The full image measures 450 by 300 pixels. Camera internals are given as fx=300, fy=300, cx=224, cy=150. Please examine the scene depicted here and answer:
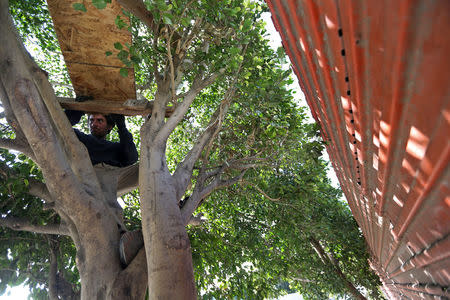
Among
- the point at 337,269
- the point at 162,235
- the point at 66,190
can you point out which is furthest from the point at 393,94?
the point at 337,269

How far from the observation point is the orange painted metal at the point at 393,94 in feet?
2.99

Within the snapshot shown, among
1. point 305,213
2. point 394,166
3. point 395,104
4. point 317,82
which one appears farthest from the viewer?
point 305,213

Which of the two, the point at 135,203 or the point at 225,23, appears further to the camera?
the point at 135,203

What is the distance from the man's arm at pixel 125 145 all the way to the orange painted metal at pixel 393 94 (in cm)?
283

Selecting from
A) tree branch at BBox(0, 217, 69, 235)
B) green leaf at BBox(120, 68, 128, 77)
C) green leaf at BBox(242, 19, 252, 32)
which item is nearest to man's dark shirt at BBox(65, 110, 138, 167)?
tree branch at BBox(0, 217, 69, 235)

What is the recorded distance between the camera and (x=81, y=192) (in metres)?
3.08

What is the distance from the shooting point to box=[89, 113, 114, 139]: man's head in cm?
462

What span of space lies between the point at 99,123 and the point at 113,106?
1.62ft

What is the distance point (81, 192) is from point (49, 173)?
0.35 metres

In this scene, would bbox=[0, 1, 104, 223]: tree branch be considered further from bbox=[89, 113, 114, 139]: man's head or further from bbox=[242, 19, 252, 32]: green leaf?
bbox=[242, 19, 252, 32]: green leaf

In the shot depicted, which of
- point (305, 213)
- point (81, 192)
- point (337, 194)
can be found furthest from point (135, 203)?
point (337, 194)

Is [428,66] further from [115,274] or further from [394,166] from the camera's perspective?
[115,274]

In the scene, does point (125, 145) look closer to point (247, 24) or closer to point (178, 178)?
point (178, 178)

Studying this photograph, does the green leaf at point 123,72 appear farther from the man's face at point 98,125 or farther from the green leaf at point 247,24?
the green leaf at point 247,24
